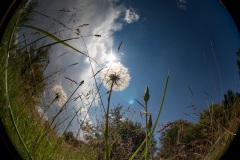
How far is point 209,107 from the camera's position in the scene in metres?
1.33

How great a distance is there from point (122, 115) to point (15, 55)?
0.56 m

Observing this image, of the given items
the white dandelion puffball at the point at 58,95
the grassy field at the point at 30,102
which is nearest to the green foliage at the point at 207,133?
the grassy field at the point at 30,102

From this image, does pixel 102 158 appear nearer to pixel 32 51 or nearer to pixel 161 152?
pixel 161 152

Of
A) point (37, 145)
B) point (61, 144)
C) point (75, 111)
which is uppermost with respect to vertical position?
point (75, 111)

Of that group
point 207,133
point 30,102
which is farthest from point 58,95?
point 207,133

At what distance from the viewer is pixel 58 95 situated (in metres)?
1.59

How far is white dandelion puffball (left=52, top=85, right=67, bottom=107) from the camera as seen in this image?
151 cm

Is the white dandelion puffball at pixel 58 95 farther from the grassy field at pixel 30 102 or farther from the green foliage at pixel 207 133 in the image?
the green foliage at pixel 207 133

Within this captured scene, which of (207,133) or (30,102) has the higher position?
(207,133)

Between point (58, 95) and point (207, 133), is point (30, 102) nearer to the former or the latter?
point (58, 95)

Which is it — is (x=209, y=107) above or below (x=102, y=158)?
above

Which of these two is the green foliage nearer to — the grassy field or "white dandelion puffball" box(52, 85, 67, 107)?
the grassy field

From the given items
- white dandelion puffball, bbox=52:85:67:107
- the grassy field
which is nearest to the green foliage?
the grassy field

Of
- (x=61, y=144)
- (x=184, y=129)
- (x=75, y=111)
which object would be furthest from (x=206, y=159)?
(x=61, y=144)
